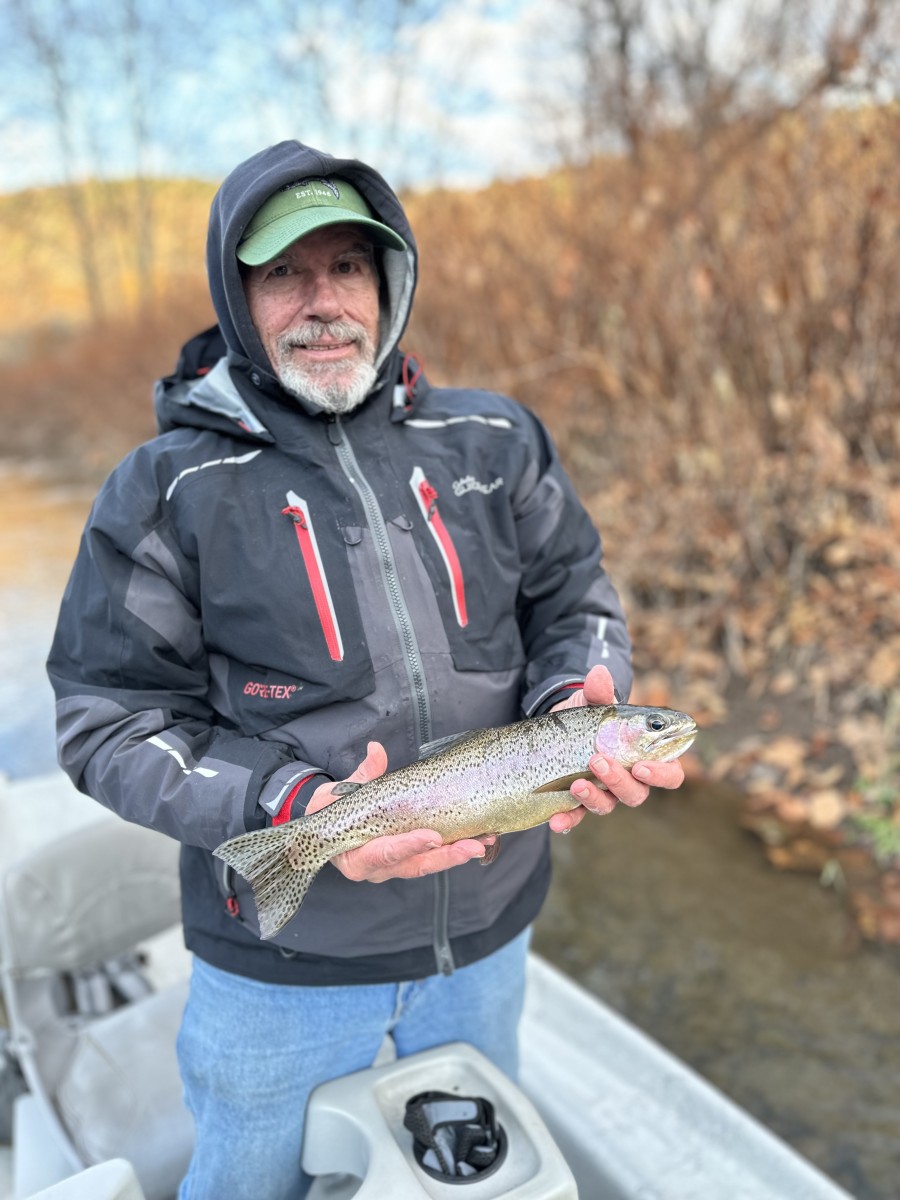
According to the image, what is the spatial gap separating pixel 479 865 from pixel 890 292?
218 inches

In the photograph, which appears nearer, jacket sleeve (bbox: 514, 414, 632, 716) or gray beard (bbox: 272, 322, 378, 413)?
gray beard (bbox: 272, 322, 378, 413)

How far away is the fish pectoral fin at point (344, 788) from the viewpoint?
1.90 m

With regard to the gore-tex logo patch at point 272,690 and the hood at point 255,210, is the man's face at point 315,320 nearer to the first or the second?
the hood at point 255,210

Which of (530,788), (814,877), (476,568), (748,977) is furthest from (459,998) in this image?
(814,877)

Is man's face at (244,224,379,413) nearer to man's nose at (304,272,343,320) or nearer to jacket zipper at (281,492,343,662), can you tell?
man's nose at (304,272,343,320)


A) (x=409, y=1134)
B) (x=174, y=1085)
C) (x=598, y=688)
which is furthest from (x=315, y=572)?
(x=174, y=1085)

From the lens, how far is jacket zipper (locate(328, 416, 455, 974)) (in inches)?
83.2

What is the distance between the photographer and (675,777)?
1.94 metres

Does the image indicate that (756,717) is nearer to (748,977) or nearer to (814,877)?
(814,877)

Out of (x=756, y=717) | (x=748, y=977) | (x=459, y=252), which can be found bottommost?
(x=748, y=977)

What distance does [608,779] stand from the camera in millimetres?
1957

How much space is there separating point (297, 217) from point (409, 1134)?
2.07 metres

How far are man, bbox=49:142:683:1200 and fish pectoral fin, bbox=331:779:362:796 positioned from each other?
0.10 feet

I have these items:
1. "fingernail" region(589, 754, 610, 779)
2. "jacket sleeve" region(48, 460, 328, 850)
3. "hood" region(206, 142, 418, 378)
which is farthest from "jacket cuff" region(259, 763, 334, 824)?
"hood" region(206, 142, 418, 378)
